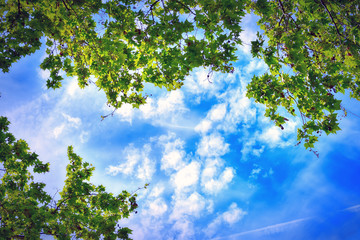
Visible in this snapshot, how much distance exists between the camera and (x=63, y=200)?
6.41 metres

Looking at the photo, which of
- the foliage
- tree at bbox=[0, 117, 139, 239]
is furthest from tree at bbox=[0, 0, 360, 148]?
tree at bbox=[0, 117, 139, 239]

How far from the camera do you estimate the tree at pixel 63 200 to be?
5.17 metres

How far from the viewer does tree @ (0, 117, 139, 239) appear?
17.0 feet

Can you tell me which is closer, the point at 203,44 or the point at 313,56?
the point at 203,44

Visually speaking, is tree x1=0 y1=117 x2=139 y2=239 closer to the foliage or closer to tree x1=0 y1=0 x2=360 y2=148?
tree x1=0 y1=0 x2=360 y2=148

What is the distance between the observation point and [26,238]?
445 cm

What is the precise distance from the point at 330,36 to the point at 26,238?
8824mm

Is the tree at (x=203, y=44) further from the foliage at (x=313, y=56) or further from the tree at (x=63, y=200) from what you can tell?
the tree at (x=63, y=200)

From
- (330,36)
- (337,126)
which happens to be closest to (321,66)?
(330,36)

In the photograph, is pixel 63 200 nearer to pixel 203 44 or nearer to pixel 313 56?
pixel 203 44

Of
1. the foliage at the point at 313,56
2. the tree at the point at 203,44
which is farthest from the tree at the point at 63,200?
the foliage at the point at 313,56

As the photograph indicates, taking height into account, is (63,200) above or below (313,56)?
below

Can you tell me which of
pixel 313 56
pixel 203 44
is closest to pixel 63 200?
pixel 203 44

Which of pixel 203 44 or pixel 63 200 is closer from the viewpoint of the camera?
pixel 203 44
